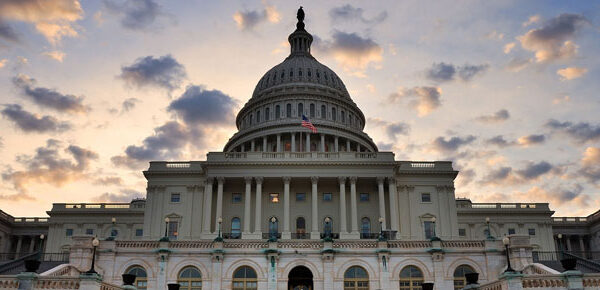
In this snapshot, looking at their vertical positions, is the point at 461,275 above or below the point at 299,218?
below

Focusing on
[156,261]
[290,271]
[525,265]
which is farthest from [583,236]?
[156,261]

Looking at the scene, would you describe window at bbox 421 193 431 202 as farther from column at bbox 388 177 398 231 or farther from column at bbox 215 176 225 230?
column at bbox 215 176 225 230

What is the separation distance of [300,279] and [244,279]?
177 inches

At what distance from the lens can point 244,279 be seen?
146 feet

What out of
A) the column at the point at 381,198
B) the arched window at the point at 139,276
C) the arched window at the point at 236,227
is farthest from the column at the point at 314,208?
the arched window at the point at 139,276

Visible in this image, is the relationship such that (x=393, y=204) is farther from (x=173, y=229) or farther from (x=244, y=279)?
(x=244, y=279)

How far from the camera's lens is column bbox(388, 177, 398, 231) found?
237ft

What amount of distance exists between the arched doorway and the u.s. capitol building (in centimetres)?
8

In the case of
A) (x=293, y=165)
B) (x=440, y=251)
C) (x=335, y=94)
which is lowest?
(x=440, y=251)

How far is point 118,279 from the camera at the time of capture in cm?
4456

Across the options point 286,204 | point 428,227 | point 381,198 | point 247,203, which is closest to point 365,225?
point 381,198

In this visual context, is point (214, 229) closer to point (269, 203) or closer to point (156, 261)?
point (269, 203)

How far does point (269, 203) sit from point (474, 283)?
43.3 metres

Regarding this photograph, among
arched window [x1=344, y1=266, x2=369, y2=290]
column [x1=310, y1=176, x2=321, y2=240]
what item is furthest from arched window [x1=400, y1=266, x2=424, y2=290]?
column [x1=310, y1=176, x2=321, y2=240]
